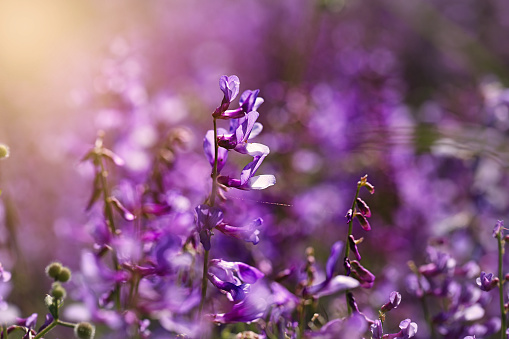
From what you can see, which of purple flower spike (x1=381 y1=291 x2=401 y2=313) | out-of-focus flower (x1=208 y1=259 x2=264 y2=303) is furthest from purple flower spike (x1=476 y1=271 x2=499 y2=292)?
out-of-focus flower (x1=208 y1=259 x2=264 y2=303)

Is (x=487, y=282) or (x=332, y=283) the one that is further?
(x=487, y=282)

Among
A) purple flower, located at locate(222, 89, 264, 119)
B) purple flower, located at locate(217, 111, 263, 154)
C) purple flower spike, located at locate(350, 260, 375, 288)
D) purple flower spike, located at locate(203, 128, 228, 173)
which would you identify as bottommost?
purple flower spike, located at locate(350, 260, 375, 288)

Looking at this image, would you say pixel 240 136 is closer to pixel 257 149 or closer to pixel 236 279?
pixel 257 149

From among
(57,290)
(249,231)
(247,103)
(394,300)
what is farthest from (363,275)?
(57,290)

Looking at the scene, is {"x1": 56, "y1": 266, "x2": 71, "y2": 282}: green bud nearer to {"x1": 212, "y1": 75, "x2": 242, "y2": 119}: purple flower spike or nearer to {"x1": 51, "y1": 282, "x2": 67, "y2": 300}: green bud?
{"x1": 51, "y1": 282, "x2": 67, "y2": 300}: green bud

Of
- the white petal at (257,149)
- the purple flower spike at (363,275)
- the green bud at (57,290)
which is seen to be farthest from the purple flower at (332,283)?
the green bud at (57,290)
